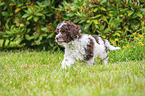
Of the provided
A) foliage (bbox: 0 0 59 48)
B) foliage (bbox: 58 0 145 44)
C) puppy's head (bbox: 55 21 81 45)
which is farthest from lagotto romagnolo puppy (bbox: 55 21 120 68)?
foliage (bbox: 0 0 59 48)

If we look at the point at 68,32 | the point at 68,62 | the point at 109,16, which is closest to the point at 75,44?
the point at 68,32

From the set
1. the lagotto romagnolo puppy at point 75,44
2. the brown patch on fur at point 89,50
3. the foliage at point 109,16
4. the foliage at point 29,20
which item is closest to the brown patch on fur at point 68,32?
the lagotto romagnolo puppy at point 75,44

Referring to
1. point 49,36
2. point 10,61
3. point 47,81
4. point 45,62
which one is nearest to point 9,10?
point 49,36

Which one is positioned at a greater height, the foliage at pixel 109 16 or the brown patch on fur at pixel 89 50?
the foliage at pixel 109 16

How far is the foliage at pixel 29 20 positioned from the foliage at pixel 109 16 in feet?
2.49

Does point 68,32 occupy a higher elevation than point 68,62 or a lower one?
higher

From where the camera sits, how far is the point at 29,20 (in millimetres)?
7180

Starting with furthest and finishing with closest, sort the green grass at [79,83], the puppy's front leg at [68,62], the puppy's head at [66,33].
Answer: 1. the puppy's front leg at [68,62]
2. the puppy's head at [66,33]
3. the green grass at [79,83]

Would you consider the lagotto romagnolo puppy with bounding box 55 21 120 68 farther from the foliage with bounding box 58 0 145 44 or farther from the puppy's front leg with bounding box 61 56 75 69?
the foliage with bounding box 58 0 145 44

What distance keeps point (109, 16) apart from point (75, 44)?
2.48 m

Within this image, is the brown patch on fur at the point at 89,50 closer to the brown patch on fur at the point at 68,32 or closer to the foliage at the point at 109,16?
the brown patch on fur at the point at 68,32

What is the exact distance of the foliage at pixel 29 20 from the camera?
6.64 metres

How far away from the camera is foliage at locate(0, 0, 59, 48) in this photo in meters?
6.64

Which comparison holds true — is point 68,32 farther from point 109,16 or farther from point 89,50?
point 109,16
